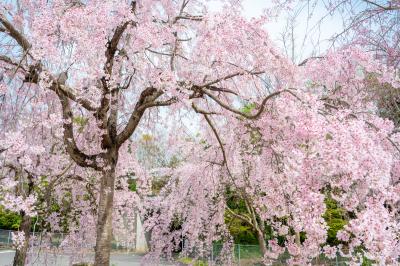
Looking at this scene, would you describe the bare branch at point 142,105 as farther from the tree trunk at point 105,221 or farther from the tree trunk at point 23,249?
the tree trunk at point 23,249

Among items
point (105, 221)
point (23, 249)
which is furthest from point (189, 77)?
point (23, 249)

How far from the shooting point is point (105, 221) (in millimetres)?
5629

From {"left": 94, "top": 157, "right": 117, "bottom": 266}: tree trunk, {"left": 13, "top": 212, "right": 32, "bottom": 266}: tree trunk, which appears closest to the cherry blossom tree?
{"left": 94, "top": 157, "right": 117, "bottom": 266}: tree trunk

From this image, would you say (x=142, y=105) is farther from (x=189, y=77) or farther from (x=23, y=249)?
(x=23, y=249)

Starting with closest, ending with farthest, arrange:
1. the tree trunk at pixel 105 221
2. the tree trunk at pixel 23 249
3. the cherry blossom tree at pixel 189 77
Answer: the cherry blossom tree at pixel 189 77
the tree trunk at pixel 105 221
the tree trunk at pixel 23 249

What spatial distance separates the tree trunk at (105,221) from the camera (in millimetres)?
5477

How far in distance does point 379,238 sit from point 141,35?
12.9 feet

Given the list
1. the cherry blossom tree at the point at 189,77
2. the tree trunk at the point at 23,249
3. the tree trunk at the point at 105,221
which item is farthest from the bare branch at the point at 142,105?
the tree trunk at the point at 23,249

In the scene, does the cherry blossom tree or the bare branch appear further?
the bare branch

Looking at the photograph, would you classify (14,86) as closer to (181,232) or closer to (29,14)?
(29,14)

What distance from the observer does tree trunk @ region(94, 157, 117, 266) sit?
5.48 m

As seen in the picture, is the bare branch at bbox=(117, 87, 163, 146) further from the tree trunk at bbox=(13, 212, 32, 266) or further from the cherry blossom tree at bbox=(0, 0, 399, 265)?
the tree trunk at bbox=(13, 212, 32, 266)

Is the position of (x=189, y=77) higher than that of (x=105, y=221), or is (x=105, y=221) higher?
(x=189, y=77)

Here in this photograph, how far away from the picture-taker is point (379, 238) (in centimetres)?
255
